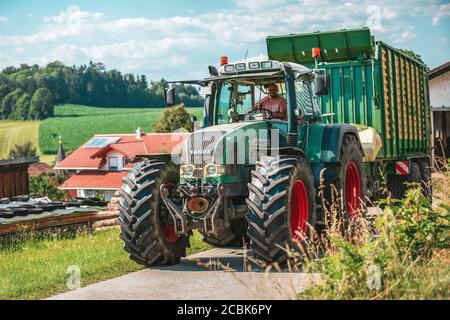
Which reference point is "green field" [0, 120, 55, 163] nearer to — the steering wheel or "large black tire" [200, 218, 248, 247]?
"large black tire" [200, 218, 248, 247]

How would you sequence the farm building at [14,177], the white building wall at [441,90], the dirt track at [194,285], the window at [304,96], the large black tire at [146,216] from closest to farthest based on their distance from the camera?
the dirt track at [194,285] → the large black tire at [146,216] → the window at [304,96] → the farm building at [14,177] → the white building wall at [441,90]

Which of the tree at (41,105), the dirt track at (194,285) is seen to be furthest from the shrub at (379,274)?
the tree at (41,105)

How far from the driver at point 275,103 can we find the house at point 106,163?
5640 cm

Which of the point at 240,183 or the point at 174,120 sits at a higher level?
the point at 174,120

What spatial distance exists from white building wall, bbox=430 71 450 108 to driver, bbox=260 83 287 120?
18254 mm

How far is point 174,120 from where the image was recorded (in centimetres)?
8150

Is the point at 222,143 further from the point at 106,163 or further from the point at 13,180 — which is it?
the point at 106,163

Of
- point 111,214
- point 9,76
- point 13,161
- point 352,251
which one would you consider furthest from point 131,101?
point 352,251

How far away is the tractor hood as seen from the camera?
29.0 feet

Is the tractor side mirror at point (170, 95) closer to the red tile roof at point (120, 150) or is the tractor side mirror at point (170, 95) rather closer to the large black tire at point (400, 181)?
the large black tire at point (400, 181)

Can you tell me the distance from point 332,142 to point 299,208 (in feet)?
4.25

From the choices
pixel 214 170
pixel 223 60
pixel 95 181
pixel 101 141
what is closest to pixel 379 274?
pixel 214 170

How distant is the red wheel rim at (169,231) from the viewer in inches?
367

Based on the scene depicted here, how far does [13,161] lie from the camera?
26438 mm
